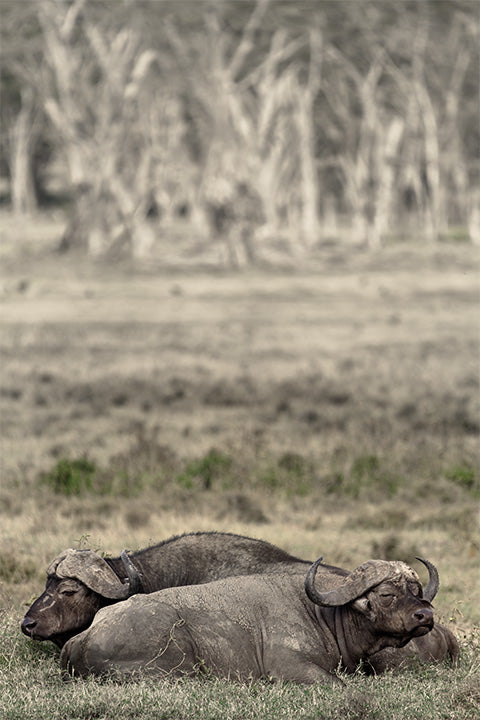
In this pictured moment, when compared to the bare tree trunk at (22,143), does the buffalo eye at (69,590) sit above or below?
below

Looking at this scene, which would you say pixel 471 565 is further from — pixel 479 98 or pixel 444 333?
pixel 479 98

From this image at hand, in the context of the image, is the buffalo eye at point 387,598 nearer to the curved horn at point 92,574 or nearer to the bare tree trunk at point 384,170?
the curved horn at point 92,574

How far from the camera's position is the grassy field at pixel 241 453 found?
596 centimetres

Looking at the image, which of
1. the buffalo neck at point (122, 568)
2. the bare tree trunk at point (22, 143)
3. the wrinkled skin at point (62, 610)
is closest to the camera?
the wrinkled skin at point (62, 610)

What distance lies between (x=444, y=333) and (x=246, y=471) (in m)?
14.3

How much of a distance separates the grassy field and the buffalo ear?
1.11ft

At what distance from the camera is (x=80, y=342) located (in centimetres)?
2333

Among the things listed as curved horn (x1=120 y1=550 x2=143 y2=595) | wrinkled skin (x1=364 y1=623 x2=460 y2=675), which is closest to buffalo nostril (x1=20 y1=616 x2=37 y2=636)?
Answer: curved horn (x1=120 y1=550 x2=143 y2=595)

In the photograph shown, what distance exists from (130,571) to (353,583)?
44.4 inches

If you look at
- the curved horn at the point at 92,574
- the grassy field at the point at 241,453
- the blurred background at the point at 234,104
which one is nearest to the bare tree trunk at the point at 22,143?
the blurred background at the point at 234,104

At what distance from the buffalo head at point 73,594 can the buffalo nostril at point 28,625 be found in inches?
0.8

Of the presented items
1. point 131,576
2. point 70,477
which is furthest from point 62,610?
Result: point 70,477

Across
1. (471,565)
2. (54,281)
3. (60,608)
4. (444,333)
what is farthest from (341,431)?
(54,281)

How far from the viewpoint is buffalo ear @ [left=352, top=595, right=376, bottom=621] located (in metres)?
6.03
